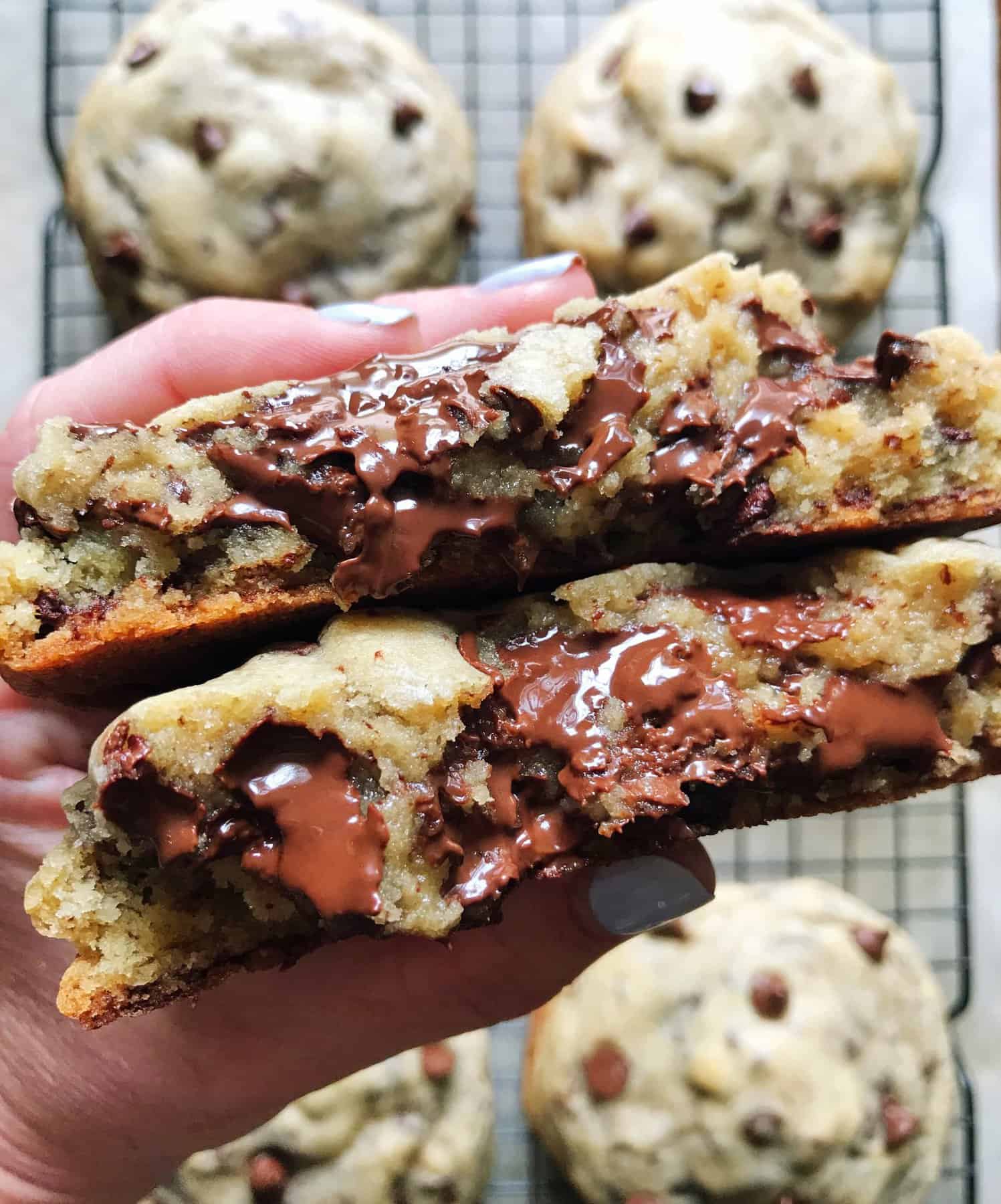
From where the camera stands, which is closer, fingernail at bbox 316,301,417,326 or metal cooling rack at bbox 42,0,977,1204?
fingernail at bbox 316,301,417,326

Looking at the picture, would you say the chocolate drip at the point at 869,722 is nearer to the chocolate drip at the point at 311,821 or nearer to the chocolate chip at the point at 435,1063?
the chocolate drip at the point at 311,821

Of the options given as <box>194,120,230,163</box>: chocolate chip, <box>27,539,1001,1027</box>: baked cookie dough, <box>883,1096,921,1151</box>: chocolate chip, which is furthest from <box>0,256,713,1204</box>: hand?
<box>883,1096,921,1151</box>: chocolate chip

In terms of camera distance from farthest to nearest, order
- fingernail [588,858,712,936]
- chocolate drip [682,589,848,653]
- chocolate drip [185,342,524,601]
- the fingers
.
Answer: the fingers < fingernail [588,858,712,936] < chocolate drip [682,589,848,653] < chocolate drip [185,342,524,601]

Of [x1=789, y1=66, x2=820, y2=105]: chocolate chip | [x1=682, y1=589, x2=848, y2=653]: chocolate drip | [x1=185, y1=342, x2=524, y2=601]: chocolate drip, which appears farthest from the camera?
[x1=789, y1=66, x2=820, y2=105]: chocolate chip

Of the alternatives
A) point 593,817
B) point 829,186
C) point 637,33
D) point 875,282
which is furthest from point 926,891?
point 637,33

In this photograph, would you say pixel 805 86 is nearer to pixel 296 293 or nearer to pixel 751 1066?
pixel 296 293

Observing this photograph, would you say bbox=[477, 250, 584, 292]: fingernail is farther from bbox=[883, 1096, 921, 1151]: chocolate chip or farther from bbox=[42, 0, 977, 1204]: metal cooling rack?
bbox=[883, 1096, 921, 1151]: chocolate chip
